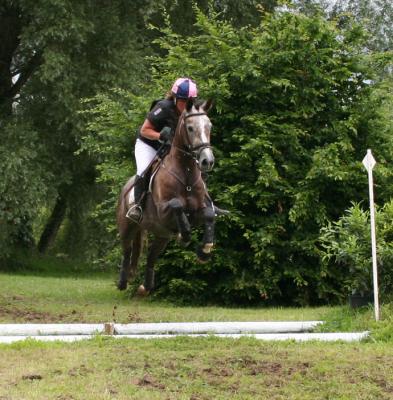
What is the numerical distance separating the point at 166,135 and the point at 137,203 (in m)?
1.01

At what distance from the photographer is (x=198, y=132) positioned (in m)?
7.68

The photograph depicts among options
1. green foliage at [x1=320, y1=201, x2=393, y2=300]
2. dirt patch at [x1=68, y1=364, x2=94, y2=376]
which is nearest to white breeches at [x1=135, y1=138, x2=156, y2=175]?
dirt patch at [x1=68, y1=364, x2=94, y2=376]

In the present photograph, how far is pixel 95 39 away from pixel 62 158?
380 cm

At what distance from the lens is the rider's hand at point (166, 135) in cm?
823

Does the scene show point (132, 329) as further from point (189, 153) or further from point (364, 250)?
point (364, 250)

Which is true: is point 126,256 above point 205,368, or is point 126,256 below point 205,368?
above

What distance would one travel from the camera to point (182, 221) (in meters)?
7.90

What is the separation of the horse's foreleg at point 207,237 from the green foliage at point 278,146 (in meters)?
5.83

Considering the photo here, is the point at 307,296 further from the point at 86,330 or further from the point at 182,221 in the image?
the point at 182,221

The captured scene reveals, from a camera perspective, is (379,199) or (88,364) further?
(379,199)

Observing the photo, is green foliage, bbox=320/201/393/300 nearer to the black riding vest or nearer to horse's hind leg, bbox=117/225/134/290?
horse's hind leg, bbox=117/225/134/290

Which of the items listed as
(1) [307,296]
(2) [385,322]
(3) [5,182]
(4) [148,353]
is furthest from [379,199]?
(3) [5,182]

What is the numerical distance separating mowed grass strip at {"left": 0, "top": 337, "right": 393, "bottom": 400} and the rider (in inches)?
62.1

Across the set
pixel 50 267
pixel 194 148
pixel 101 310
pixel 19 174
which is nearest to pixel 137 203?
pixel 194 148
